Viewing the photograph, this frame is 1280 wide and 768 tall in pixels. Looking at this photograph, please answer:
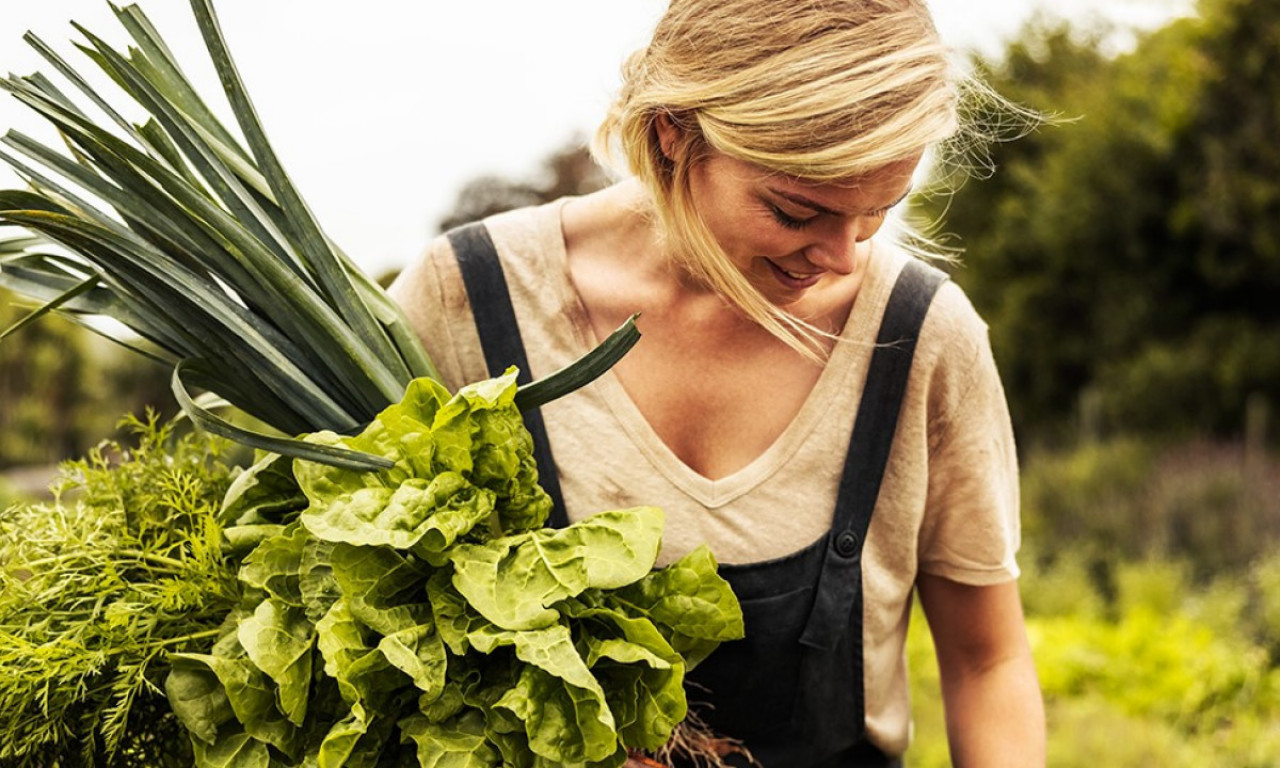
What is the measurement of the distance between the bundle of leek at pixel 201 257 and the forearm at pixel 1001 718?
2.96 feet

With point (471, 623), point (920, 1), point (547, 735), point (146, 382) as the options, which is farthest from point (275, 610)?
point (146, 382)

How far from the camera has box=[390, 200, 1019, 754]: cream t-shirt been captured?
1.84 metres

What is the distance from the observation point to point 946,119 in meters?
1.69

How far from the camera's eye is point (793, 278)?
182 cm

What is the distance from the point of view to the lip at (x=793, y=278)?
1.81 meters

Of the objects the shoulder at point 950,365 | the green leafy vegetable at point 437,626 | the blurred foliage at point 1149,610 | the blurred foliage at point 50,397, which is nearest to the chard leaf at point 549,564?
the green leafy vegetable at point 437,626

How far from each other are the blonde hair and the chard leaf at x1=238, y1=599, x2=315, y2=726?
0.77m

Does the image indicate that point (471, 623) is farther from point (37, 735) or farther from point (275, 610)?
point (37, 735)

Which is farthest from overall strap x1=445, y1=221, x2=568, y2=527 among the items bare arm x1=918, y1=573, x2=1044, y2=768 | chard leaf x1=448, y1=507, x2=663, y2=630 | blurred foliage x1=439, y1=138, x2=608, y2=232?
blurred foliage x1=439, y1=138, x2=608, y2=232

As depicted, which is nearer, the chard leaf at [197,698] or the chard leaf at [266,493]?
the chard leaf at [197,698]

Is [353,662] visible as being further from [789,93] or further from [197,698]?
[789,93]

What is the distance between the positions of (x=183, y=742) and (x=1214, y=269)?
9311 mm

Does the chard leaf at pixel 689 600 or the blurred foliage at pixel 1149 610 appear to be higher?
the chard leaf at pixel 689 600

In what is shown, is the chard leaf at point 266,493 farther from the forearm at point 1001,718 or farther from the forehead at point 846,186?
the forearm at point 1001,718
